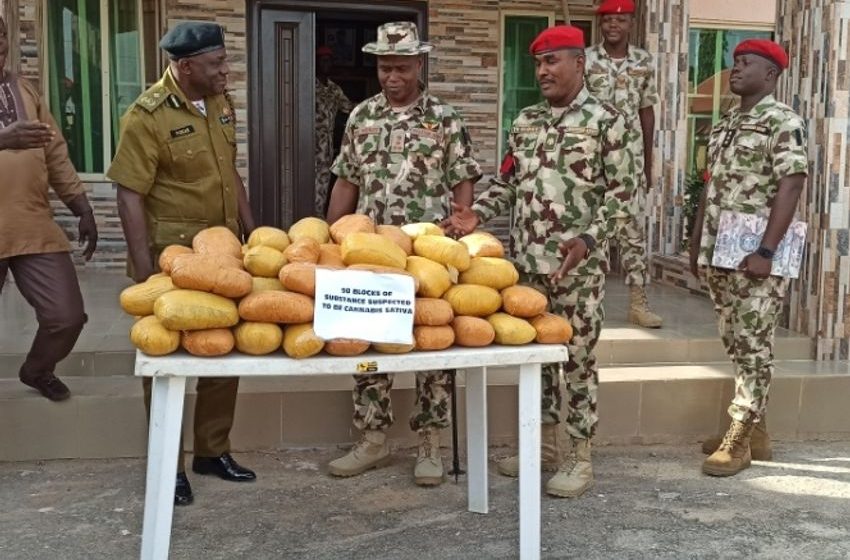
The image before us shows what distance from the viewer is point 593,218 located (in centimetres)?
379

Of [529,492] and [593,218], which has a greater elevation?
[593,218]

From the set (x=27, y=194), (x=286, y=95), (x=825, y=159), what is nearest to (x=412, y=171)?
(x=27, y=194)

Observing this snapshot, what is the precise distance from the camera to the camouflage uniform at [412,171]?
4.04 meters

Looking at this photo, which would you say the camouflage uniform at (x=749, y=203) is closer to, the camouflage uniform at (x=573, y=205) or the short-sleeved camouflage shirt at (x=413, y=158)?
the camouflage uniform at (x=573, y=205)

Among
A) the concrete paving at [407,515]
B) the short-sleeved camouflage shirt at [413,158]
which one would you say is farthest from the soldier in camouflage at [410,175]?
the concrete paving at [407,515]

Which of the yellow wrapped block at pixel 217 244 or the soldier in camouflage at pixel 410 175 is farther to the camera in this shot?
the soldier in camouflage at pixel 410 175

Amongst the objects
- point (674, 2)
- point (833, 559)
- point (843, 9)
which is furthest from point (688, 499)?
point (674, 2)

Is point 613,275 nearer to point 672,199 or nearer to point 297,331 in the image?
point 672,199

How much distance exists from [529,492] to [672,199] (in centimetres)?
463

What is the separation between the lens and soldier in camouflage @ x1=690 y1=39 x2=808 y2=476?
400 cm

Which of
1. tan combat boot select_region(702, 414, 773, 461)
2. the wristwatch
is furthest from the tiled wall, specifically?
the wristwatch

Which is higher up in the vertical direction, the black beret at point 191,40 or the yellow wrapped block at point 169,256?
the black beret at point 191,40

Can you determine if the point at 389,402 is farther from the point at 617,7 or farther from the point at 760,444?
the point at 617,7

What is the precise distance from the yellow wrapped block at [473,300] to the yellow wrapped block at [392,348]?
212 millimetres
